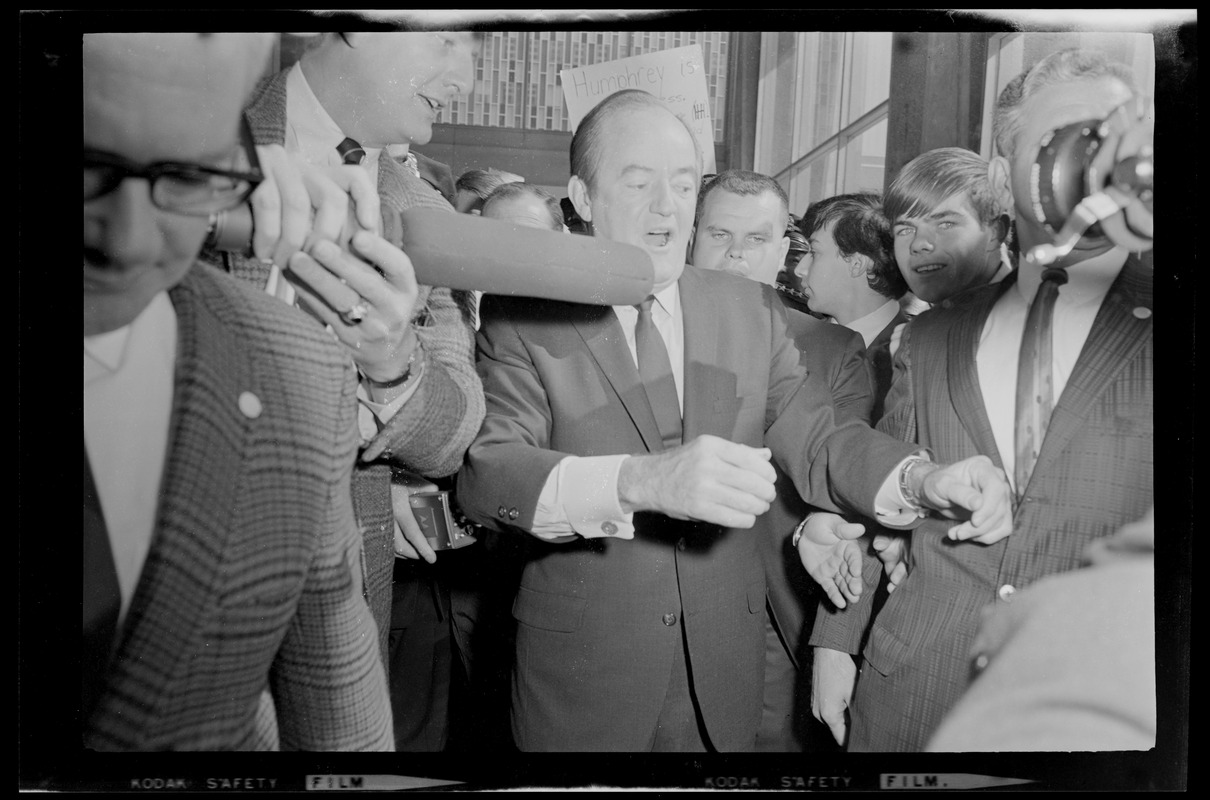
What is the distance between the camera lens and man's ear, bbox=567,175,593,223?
1948mm

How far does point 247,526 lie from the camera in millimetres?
1789

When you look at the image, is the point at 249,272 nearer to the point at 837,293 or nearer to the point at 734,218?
the point at 734,218

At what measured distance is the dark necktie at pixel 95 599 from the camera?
6.15 feet

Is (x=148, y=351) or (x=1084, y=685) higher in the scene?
(x=148, y=351)

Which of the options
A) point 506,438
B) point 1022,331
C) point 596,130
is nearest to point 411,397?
point 506,438

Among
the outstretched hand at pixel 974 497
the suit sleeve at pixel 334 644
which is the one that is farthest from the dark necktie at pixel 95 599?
the outstretched hand at pixel 974 497

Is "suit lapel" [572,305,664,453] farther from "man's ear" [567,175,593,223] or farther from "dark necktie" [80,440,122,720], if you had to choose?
"dark necktie" [80,440,122,720]

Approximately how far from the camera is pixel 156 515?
1.83m

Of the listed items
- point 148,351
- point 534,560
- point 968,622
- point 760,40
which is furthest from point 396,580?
point 760,40

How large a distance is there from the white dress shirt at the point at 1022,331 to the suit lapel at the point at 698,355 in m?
0.56

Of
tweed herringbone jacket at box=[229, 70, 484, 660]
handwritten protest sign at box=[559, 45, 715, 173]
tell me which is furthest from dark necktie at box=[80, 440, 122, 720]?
handwritten protest sign at box=[559, 45, 715, 173]

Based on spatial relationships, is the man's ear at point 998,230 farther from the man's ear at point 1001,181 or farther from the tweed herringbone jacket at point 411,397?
the tweed herringbone jacket at point 411,397

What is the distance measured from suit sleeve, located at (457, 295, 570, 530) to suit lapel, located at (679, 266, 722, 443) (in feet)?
0.93

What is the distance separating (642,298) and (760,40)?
23.7 inches
